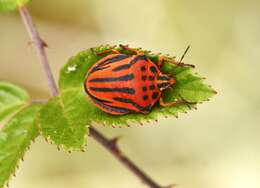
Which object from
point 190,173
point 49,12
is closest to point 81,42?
point 49,12

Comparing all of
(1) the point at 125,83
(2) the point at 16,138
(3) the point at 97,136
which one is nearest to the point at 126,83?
(1) the point at 125,83

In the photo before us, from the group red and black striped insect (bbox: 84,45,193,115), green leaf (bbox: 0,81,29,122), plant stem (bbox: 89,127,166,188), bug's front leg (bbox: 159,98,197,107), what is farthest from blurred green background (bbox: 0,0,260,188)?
bug's front leg (bbox: 159,98,197,107)

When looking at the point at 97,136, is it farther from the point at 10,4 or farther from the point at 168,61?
the point at 10,4

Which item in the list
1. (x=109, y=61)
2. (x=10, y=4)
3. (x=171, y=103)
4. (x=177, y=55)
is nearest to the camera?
(x=171, y=103)

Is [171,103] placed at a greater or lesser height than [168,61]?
lesser

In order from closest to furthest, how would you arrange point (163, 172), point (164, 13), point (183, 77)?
point (183, 77) < point (163, 172) < point (164, 13)

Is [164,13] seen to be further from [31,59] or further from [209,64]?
[31,59]

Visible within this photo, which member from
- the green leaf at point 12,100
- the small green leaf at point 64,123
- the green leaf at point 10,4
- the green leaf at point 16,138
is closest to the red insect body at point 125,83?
the small green leaf at point 64,123
